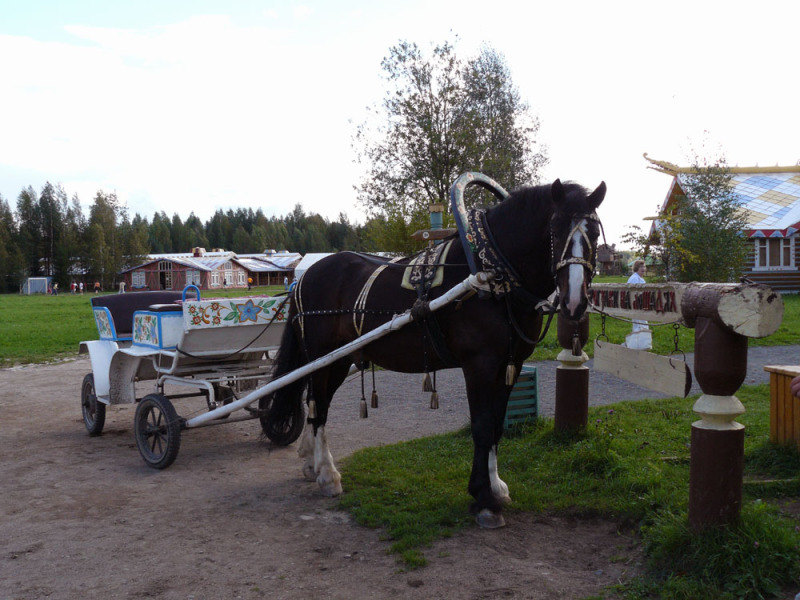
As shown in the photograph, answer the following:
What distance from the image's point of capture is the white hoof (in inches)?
202

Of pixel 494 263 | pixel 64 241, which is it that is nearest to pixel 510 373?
pixel 494 263

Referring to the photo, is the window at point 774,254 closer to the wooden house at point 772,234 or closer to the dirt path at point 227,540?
the wooden house at point 772,234

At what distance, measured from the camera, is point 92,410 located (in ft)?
23.6

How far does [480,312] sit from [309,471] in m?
2.29

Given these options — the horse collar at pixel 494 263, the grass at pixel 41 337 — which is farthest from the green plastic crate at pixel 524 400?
the grass at pixel 41 337

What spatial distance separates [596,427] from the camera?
226 inches

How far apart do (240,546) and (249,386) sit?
136 inches

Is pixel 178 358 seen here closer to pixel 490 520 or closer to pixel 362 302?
pixel 362 302

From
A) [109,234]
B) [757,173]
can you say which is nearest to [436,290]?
[757,173]

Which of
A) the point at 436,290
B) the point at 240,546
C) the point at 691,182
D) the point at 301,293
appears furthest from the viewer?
the point at 691,182

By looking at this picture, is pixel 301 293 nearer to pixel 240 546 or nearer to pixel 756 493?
pixel 240 546

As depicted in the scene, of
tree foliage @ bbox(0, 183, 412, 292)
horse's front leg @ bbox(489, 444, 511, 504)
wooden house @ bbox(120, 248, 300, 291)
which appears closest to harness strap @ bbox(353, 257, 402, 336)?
horse's front leg @ bbox(489, 444, 511, 504)

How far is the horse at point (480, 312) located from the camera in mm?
3744

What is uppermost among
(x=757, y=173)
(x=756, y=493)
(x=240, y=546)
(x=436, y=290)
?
(x=757, y=173)
